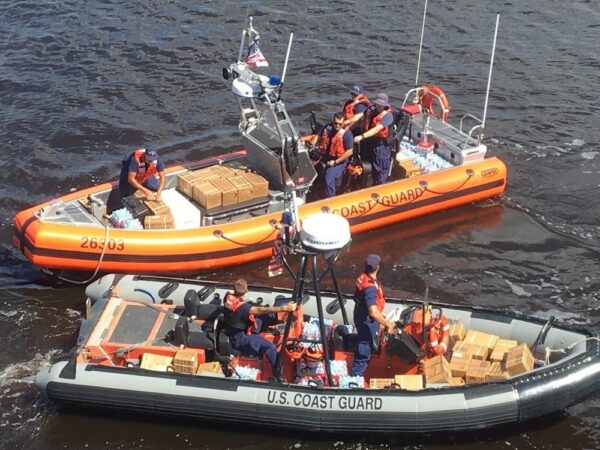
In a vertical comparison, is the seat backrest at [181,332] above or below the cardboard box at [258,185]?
below

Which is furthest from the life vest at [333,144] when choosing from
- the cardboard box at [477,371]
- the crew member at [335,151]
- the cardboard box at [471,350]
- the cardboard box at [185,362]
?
the cardboard box at [185,362]

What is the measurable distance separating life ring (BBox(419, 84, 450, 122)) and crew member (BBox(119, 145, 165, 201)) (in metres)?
4.74

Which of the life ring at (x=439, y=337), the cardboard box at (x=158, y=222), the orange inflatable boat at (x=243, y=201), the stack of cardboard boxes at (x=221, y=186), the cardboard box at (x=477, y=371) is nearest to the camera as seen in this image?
the cardboard box at (x=477, y=371)

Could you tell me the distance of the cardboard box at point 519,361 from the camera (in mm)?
8734

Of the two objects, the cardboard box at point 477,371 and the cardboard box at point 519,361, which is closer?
the cardboard box at point 519,361


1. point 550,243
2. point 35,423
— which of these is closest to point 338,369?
point 35,423

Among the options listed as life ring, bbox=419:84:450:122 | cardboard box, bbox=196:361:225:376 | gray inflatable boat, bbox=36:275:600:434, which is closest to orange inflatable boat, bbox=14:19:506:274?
life ring, bbox=419:84:450:122

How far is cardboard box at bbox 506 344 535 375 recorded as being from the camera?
28.7ft

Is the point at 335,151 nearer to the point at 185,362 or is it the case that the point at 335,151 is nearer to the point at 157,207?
the point at 157,207

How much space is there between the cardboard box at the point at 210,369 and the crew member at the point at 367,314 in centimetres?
140

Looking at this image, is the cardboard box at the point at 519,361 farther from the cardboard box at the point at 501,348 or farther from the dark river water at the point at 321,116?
the dark river water at the point at 321,116

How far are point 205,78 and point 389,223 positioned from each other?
677 cm

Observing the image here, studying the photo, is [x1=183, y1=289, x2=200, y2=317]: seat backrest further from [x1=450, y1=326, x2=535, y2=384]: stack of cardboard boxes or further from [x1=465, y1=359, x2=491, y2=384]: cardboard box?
[x1=465, y1=359, x2=491, y2=384]: cardboard box

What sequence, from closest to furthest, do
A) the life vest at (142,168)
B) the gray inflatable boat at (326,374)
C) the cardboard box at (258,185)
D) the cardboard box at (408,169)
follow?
the gray inflatable boat at (326,374) → the life vest at (142,168) → the cardboard box at (258,185) → the cardboard box at (408,169)
